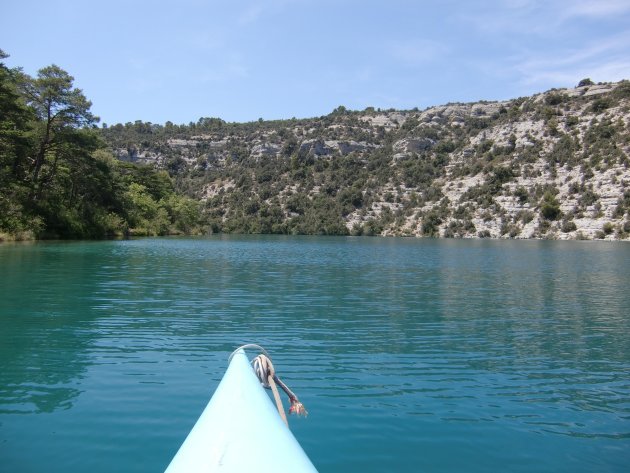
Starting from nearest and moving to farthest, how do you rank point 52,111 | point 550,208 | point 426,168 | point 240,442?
point 240,442 < point 52,111 < point 550,208 < point 426,168

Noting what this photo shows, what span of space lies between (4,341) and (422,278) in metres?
21.9

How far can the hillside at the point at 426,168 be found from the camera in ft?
365

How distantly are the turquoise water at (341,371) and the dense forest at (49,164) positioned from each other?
1136 inches

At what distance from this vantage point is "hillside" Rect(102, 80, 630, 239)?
111m

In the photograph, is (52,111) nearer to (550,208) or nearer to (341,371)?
(341,371)

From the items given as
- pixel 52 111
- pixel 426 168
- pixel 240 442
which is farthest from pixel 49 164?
pixel 426 168

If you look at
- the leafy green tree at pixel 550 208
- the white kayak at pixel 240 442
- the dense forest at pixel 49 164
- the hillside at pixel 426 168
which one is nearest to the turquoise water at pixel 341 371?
the white kayak at pixel 240 442

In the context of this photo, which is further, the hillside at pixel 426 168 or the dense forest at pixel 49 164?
the hillside at pixel 426 168

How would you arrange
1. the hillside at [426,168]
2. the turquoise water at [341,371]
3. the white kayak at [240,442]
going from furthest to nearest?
the hillside at [426,168] < the turquoise water at [341,371] < the white kayak at [240,442]

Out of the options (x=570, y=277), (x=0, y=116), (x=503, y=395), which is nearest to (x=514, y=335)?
(x=503, y=395)

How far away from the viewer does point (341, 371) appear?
1107 centimetres

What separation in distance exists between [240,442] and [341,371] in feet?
21.9

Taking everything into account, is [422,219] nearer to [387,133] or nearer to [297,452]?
[387,133]

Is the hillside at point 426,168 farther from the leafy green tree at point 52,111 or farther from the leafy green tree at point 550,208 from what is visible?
the leafy green tree at point 52,111
